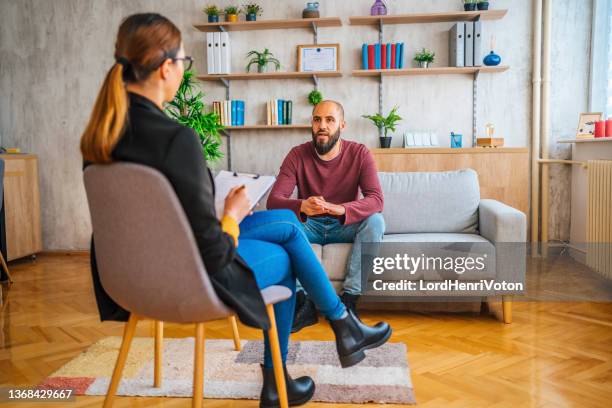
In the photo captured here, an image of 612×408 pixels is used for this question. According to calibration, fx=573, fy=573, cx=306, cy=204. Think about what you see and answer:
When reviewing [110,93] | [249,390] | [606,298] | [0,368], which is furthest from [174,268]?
[606,298]

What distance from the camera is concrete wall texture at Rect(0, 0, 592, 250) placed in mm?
4605

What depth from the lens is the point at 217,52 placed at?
15.6 feet

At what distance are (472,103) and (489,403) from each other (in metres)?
3.27

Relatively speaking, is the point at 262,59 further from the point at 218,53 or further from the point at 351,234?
the point at 351,234

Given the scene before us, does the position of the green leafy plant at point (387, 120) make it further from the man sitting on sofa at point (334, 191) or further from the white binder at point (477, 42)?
the man sitting on sofa at point (334, 191)

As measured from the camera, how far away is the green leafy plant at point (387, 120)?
4605mm

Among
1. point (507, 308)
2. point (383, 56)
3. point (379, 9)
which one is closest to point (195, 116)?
point (383, 56)

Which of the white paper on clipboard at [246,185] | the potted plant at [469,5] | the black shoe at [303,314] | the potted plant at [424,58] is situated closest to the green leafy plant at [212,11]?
the potted plant at [424,58]

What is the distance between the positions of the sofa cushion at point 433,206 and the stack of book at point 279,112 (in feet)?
5.22

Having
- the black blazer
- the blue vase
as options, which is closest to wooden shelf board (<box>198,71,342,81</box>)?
the blue vase

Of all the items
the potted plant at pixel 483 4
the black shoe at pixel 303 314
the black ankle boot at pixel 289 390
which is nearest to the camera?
the black ankle boot at pixel 289 390

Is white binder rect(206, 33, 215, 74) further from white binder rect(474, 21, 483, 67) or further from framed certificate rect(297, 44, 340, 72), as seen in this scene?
white binder rect(474, 21, 483, 67)

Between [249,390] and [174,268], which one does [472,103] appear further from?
[174,268]

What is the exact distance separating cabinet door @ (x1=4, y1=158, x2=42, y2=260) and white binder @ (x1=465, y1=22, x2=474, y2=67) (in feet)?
12.1
